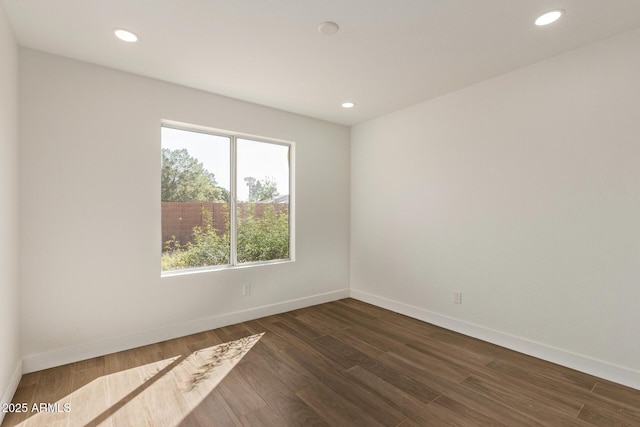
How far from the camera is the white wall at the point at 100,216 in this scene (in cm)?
248

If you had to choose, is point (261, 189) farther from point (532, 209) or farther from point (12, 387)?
point (532, 209)

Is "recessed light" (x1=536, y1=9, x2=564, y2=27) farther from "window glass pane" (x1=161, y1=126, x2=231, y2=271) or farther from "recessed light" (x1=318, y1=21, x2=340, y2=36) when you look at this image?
"window glass pane" (x1=161, y1=126, x2=231, y2=271)

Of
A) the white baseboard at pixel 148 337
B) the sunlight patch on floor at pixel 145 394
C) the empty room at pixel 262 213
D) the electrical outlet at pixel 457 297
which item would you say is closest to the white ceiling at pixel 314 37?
the empty room at pixel 262 213

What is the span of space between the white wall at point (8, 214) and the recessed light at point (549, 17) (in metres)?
3.50

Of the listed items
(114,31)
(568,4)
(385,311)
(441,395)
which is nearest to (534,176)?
(568,4)

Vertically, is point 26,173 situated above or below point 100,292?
above

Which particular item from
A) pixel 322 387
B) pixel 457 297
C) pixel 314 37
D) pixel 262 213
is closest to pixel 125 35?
pixel 314 37

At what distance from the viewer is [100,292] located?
274 centimetres

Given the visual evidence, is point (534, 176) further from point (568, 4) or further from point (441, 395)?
point (441, 395)

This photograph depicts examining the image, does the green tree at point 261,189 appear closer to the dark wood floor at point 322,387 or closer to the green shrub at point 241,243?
the green shrub at point 241,243

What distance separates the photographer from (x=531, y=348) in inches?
108

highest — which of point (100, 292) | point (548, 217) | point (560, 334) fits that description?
point (548, 217)

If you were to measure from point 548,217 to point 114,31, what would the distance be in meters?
3.73

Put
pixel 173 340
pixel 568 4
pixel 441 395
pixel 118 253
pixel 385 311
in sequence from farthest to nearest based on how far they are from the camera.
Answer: pixel 385 311
pixel 173 340
pixel 118 253
pixel 441 395
pixel 568 4
